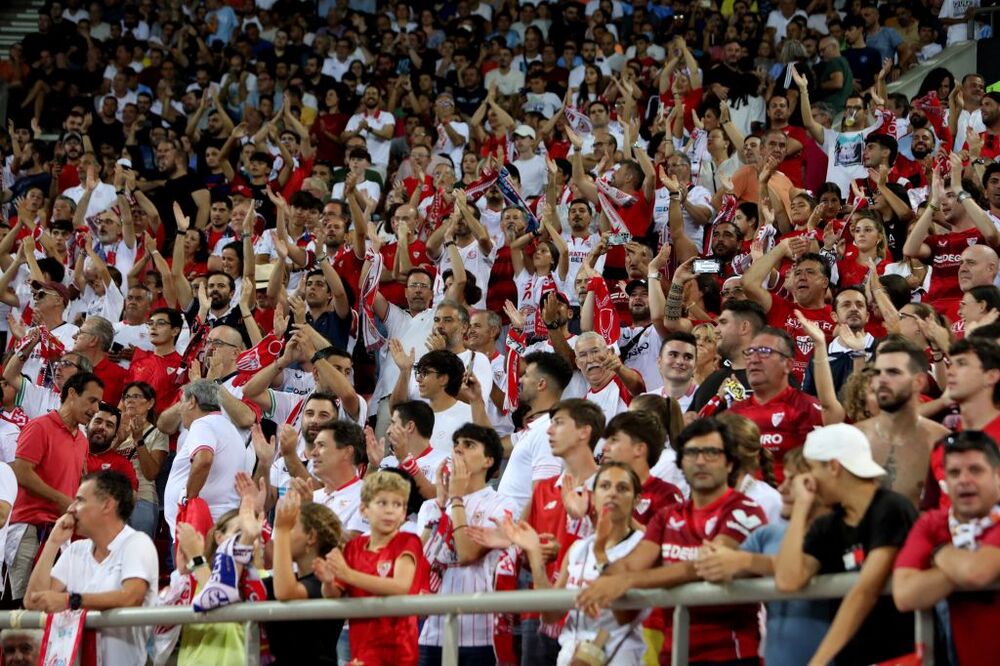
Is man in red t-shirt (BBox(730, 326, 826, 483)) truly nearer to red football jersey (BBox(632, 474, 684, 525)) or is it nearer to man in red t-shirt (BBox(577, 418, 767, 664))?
red football jersey (BBox(632, 474, 684, 525))

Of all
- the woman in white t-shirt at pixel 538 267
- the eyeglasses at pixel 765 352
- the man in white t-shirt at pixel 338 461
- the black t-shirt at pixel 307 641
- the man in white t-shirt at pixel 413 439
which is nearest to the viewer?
the black t-shirt at pixel 307 641

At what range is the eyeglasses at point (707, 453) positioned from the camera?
5770 mm

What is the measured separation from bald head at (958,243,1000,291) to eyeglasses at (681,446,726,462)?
400cm

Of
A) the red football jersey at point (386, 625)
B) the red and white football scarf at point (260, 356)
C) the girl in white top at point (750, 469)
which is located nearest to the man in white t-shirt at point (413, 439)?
the red football jersey at point (386, 625)

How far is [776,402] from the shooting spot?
7.26m

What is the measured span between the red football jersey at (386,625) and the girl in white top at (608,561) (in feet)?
2.40

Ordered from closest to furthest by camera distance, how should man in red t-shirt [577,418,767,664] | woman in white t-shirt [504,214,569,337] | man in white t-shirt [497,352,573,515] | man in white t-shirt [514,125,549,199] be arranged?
man in red t-shirt [577,418,767,664], man in white t-shirt [497,352,573,515], woman in white t-shirt [504,214,569,337], man in white t-shirt [514,125,549,199]

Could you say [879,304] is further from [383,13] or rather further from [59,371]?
[383,13]

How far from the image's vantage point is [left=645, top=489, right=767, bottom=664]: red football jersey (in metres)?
5.52

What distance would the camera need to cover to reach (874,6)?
17.9 m

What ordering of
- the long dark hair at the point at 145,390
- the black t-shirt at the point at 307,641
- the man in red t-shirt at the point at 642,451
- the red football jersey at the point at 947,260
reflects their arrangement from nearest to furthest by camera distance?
the man in red t-shirt at the point at 642,451
the black t-shirt at the point at 307,641
the red football jersey at the point at 947,260
the long dark hair at the point at 145,390

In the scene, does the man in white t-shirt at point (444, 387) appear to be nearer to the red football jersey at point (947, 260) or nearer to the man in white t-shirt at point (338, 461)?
the man in white t-shirt at point (338, 461)

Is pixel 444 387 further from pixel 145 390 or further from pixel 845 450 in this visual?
pixel 845 450

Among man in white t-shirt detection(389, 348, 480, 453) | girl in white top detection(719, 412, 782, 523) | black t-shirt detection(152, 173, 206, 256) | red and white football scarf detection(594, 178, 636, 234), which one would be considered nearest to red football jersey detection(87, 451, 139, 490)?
man in white t-shirt detection(389, 348, 480, 453)
